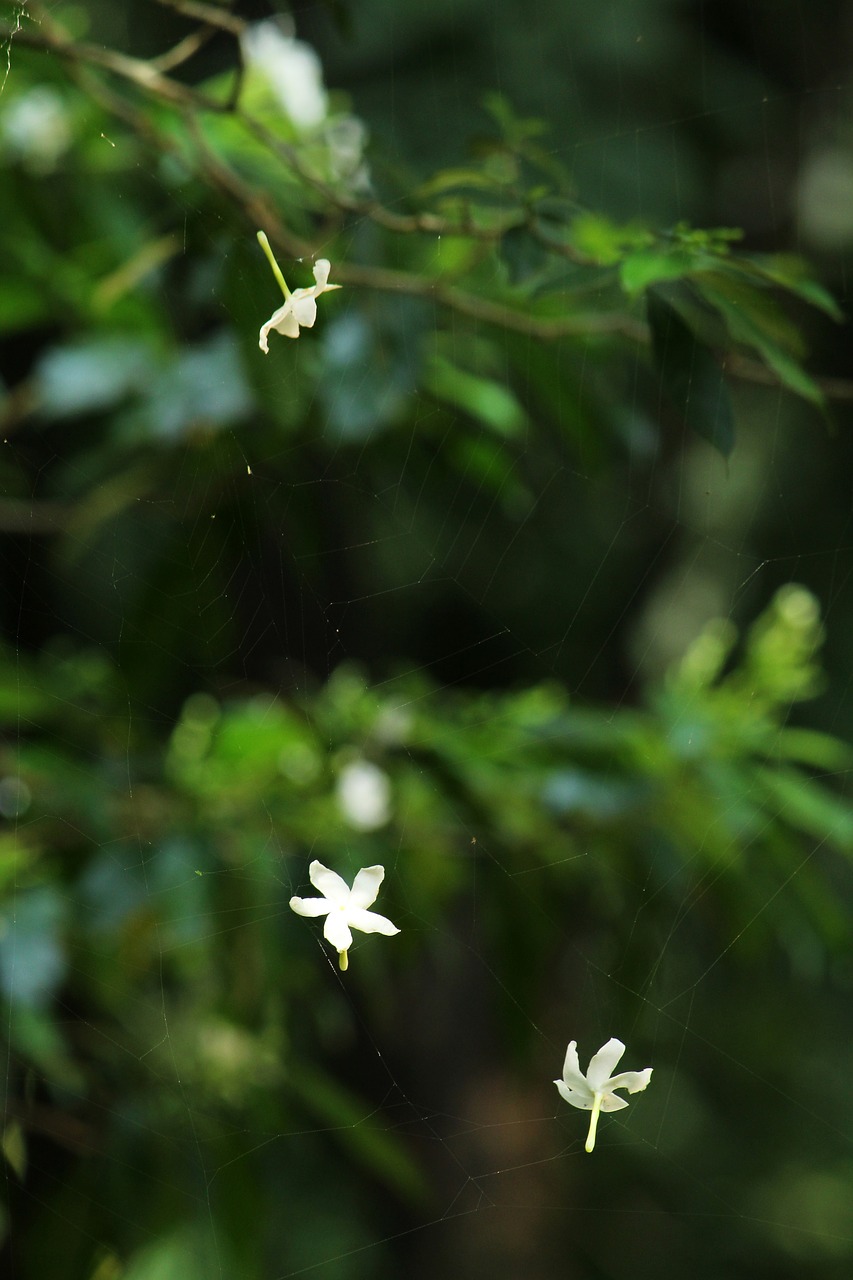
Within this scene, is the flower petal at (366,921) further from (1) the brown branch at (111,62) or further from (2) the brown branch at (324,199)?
(1) the brown branch at (111,62)

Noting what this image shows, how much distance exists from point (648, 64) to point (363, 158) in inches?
51.9

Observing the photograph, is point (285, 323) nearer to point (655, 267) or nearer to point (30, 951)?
point (655, 267)

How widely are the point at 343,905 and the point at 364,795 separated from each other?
1.79 ft

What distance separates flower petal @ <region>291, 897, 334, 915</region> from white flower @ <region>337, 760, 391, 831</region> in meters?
0.54

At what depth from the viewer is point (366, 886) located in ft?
1.44

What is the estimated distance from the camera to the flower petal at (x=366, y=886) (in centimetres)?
43

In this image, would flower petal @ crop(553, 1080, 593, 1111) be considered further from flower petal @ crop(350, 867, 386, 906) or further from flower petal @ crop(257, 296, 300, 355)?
flower petal @ crop(257, 296, 300, 355)

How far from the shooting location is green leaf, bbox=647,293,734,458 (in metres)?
0.63

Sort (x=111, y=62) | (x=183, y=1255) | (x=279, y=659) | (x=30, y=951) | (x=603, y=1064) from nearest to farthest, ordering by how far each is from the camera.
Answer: (x=603, y=1064)
(x=111, y=62)
(x=30, y=951)
(x=183, y=1255)
(x=279, y=659)

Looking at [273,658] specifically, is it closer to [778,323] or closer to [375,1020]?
[375,1020]

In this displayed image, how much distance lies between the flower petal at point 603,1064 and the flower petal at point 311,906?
0.11 m

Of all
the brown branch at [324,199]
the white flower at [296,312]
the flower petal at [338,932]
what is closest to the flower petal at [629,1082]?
the flower petal at [338,932]

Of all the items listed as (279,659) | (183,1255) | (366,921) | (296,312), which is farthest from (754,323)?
(183,1255)

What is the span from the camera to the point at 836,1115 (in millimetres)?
2453
